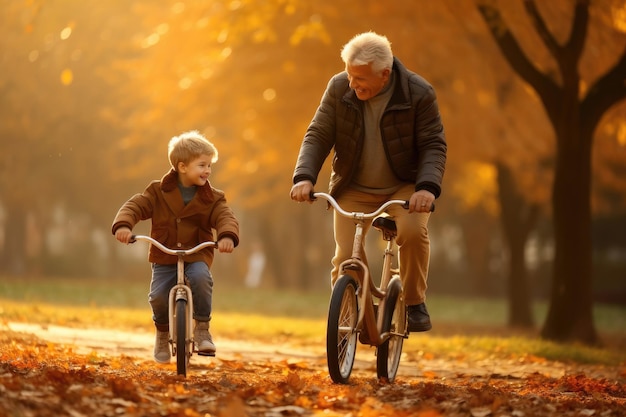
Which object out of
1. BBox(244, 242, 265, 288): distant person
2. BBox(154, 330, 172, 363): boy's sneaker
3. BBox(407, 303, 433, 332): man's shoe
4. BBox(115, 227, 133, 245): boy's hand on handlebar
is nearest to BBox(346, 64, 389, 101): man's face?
BBox(407, 303, 433, 332): man's shoe

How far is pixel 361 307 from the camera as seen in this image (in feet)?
22.6

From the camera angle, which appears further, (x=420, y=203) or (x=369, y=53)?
(x=369, y=53)

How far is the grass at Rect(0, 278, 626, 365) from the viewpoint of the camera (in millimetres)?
12734

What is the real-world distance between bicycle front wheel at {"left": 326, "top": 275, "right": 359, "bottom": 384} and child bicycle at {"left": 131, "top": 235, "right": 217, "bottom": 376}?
88 centimetres

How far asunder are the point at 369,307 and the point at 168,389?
56.8 inches

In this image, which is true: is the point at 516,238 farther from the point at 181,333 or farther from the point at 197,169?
the point at 181,333

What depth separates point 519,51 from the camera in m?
13.8

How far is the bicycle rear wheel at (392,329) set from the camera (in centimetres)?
725

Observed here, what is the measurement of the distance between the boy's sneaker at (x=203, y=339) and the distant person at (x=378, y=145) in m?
0.93

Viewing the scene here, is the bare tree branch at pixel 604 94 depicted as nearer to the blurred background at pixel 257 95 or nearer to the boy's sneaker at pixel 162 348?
the blurred background at pixel 257 95

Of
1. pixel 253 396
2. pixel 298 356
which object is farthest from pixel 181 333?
pixel 298 356

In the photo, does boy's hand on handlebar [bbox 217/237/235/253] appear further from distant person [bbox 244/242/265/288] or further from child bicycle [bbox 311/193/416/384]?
distant person [bbox 244/242/265/288]

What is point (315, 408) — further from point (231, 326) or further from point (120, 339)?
point (231, 326)

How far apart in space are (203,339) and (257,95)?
38.2ft
